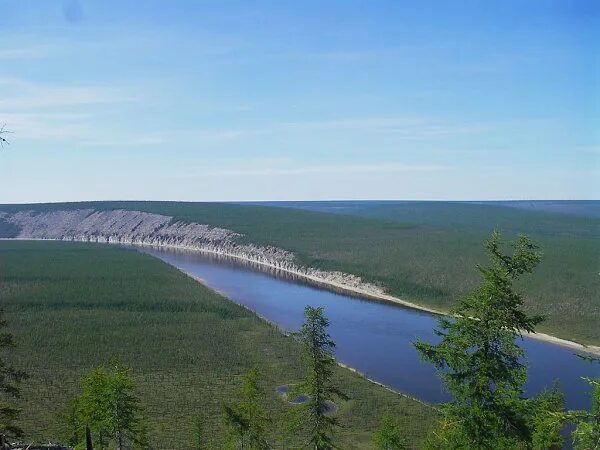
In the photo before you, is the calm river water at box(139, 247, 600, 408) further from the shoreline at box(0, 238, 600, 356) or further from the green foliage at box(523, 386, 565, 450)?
the green foliage at box(523, 386, 565, 450)

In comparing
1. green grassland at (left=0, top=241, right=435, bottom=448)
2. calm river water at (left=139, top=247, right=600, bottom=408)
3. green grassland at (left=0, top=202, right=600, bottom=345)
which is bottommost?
calm river water at (left=139, top=247, right=600, bottom=408)

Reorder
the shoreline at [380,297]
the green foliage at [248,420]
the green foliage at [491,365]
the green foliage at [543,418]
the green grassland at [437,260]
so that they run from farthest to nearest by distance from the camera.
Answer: the green grassland at [437,260]
the shoreline at [380,297]
the green foliage at [248,420]
the green foliage at [491,365]
the green foliage at [543,418]

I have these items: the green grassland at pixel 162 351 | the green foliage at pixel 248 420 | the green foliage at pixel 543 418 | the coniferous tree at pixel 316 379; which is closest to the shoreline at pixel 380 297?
the green grassland at pixel 162 351

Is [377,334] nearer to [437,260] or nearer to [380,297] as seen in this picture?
[380,297]

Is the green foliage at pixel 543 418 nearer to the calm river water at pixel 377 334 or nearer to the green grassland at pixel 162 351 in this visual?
the calm river water at pixel 377 334

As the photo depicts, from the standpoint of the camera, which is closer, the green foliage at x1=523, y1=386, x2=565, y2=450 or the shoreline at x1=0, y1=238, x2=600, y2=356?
the green foliage at x1=523, y1=386, x2=565, y2=450

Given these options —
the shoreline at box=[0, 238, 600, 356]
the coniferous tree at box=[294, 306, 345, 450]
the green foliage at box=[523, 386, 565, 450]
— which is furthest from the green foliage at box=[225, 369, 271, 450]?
the shoreline at box=[0, 238, 600, 356]

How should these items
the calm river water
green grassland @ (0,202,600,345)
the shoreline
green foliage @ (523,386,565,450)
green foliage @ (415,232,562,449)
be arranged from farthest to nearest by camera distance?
green grassland @ (0,202,600,345) → the shoreline → the calm river water → green foliage @ (415,232,562,449) → green foliage @ (523,386,565,450)
